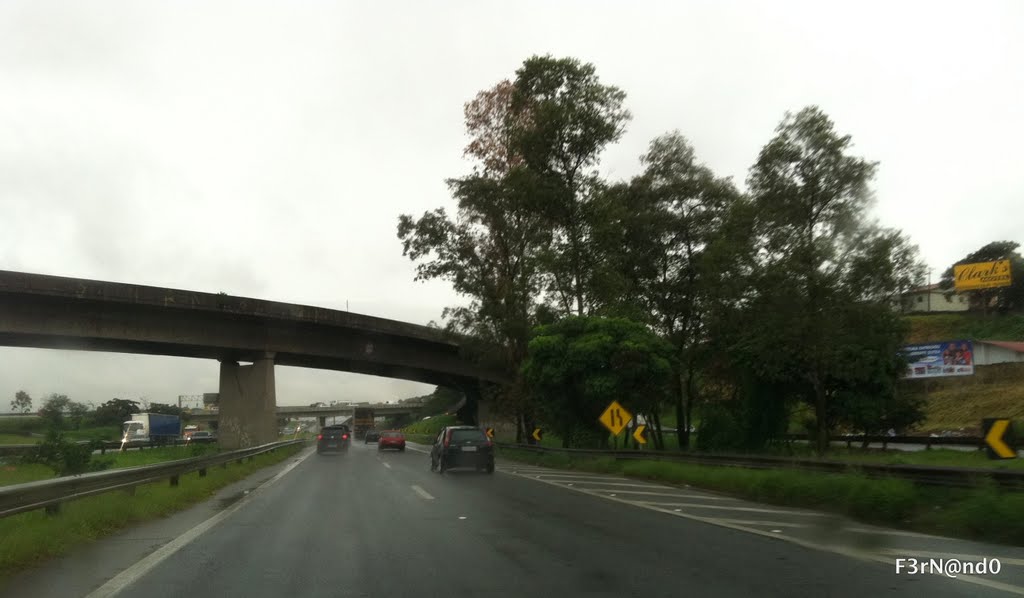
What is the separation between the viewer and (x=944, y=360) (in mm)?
52438

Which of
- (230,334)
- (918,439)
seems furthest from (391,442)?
(918,439)

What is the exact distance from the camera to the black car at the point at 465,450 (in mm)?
26812

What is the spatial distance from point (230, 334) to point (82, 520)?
32517 millimetres

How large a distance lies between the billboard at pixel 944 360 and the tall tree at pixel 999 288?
2361cm

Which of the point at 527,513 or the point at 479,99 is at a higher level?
the point at 479,99

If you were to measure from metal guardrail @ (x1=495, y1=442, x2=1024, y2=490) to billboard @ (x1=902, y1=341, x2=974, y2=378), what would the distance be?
105 ft

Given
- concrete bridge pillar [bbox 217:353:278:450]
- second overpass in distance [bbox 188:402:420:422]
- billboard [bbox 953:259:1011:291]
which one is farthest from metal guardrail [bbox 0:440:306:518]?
second overpass in distance [bbox 188:402:420:422]

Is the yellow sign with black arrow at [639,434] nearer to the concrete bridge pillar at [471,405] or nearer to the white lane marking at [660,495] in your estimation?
the white lane marking at [660,495]

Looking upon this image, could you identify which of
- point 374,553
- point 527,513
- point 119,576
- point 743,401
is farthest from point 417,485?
point 743,401

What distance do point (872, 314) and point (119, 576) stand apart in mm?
26980

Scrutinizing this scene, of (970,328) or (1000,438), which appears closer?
(1000,438)

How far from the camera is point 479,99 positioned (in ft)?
141

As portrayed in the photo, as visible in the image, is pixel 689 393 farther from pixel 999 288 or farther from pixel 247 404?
pixel 999 288

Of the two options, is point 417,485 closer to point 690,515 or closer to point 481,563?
point 690,515
